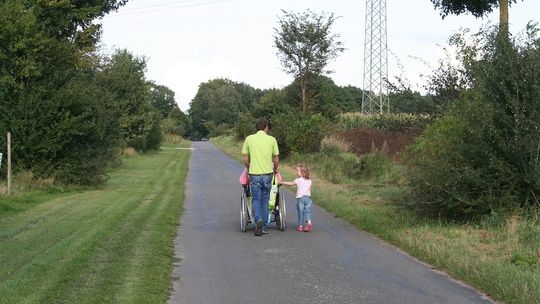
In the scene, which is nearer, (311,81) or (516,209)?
(516,209)

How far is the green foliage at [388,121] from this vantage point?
20.1m

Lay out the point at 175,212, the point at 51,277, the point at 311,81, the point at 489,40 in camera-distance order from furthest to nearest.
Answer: the point at 311,81 → the point at 175,212 → the point at 489,40 → the point at 51,277

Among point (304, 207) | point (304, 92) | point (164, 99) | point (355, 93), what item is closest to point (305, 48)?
point (304, 92)

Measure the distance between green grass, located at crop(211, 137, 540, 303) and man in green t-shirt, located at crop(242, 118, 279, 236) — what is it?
2111mm

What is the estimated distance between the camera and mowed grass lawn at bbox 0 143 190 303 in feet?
20.8

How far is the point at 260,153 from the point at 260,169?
0.29 metres

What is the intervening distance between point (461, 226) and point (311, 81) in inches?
1191

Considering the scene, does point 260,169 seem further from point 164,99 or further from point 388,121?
point 164,99

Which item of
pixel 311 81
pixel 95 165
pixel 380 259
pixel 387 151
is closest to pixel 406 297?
pixel 380 259

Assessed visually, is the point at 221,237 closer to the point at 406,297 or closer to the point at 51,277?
the point at 51,277

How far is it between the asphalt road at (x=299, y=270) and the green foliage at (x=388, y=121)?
832 centimetres

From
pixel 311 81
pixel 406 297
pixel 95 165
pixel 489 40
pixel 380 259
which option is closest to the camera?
pixel 406 297

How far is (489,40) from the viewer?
11164 mm

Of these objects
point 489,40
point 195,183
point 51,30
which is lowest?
point 195,183
